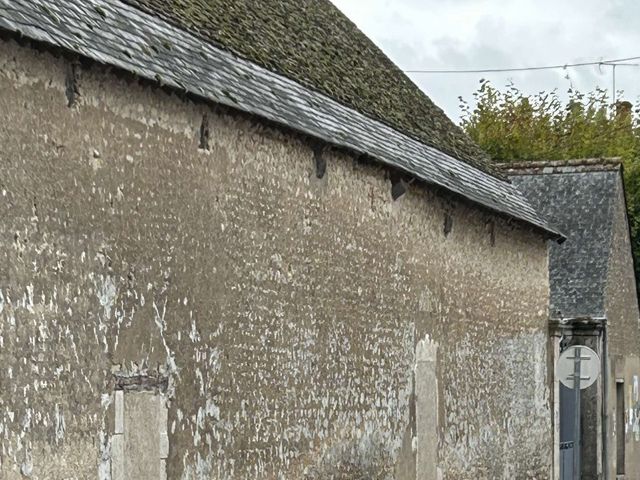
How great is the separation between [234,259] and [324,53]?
208 inches

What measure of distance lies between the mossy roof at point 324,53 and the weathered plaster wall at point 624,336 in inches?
171

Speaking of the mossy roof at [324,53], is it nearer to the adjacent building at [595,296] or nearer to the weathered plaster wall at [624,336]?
the adjacent building at [595,296]

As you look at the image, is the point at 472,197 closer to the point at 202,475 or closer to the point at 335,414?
the point at 335,414

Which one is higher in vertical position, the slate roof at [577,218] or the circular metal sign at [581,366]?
the slate roof at [577,218]

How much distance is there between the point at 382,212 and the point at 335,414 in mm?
2232

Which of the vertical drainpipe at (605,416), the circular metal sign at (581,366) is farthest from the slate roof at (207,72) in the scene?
the vertical drainpipe at (605,416)

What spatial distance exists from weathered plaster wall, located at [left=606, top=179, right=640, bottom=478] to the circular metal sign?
6.02 metres

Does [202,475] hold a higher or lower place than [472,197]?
lower

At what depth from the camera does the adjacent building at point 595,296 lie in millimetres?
21766

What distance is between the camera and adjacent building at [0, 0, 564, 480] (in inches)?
326

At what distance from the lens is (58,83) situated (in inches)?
332

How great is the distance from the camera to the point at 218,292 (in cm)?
1045

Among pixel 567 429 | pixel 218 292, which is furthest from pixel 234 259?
pixel 567 429

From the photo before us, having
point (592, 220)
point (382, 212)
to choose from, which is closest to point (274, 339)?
point (382, 212)
